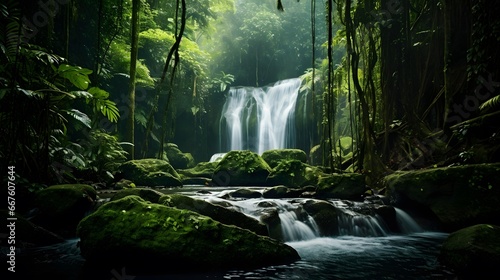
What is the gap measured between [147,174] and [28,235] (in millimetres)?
5871

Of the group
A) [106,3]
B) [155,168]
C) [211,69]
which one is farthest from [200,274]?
[211,69]

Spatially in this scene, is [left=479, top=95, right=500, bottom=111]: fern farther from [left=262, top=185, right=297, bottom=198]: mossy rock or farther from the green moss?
the green moss

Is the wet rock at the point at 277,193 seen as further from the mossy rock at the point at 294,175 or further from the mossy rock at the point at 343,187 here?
the mossy rock at the point at 294,175

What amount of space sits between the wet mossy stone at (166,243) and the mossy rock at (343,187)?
392 centimetres

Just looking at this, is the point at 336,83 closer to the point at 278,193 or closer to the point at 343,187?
the point at 343,187

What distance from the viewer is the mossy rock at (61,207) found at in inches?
200

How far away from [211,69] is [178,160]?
10721mm

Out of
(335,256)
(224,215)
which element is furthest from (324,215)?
(224,215)

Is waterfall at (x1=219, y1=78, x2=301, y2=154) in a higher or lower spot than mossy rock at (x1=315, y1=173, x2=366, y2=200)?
higher

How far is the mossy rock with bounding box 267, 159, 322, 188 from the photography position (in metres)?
9.89

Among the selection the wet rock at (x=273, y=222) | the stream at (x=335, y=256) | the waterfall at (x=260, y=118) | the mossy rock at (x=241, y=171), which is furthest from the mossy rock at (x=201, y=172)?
the wet rock at (x=273, y=222)

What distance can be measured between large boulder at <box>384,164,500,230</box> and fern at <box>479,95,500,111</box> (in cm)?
114

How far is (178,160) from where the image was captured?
56.8 ft

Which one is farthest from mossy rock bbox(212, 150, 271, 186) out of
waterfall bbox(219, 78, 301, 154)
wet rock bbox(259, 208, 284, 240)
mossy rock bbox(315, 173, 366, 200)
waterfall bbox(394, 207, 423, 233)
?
waterfall bbox(219, 78, 301, 154)
